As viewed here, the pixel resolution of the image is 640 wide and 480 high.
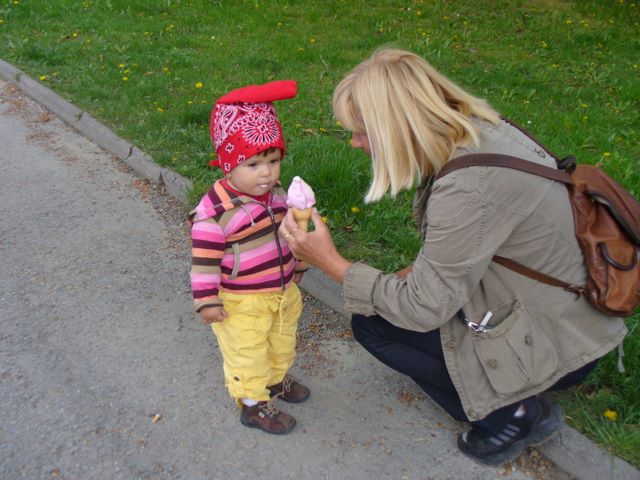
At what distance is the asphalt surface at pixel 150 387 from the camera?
225cm

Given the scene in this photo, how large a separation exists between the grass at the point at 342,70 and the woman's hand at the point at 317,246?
1.14 meters

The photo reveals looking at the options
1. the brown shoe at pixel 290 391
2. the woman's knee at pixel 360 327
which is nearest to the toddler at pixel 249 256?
the brown shoe at pixel 290 391

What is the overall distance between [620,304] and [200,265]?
1330 millimetres

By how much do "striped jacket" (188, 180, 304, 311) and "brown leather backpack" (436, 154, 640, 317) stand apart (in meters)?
0.64

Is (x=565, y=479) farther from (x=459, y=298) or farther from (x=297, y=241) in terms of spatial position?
(x=297, y=241)

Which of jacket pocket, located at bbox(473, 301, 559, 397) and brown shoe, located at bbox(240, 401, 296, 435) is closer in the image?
jacket pocket, located at bbox(473, 301, 559, 397)

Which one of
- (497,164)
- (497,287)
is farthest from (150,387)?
(497,164)

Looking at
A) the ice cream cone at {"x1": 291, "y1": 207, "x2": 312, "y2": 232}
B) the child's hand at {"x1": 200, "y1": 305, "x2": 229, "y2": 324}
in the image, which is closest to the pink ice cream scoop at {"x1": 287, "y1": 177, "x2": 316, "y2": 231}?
the ice cream cone at {"x1": 291, "y1": 207, "x2": 312, "y2": 232}

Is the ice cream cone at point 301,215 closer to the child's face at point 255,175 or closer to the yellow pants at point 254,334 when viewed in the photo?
the child's face at point 255,175

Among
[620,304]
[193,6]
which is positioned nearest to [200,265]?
[620,304]

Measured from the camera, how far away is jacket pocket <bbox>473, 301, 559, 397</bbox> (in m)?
1.92

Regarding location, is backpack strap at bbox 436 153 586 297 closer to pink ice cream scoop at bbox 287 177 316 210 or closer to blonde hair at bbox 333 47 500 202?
blonde hair at bbox 333 47 500 202

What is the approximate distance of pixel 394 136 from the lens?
184cm

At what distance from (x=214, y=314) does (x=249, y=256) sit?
0.76 ft
